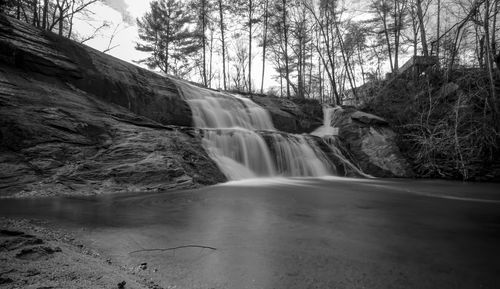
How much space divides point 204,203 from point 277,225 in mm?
1550

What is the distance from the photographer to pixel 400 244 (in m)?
2.18

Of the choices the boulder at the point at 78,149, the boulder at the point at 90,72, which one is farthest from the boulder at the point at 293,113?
the boulder at the point at 78,149

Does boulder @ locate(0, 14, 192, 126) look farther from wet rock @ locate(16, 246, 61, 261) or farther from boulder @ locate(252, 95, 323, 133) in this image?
wet rock @ locate(16, 246, 61, 261)

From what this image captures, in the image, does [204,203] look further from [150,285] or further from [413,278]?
[413,278]

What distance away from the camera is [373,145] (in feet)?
34.4

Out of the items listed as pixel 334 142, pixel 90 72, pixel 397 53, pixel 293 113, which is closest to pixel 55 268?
pixel 90 72

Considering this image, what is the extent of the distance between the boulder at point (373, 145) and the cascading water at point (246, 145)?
6.45 feet

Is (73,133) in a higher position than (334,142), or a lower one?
lower

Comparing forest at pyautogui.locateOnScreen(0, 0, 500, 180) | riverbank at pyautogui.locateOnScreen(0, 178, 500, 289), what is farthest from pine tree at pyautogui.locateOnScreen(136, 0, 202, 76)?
riverbank at pyautogui.locateOnScreen(0, 178, 500, 289)

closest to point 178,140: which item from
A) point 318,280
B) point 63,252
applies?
point 63,252

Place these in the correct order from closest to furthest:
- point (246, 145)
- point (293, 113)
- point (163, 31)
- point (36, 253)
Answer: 1. point (36, 253)
2. point (246, 145)
3. point (293, 113)
4. point (163, 31)

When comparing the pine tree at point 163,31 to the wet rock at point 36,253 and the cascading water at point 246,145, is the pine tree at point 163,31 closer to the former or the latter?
the cascading water at point 246,145

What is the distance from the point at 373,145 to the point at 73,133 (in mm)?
10157

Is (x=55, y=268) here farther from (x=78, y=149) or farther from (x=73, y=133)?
(x=73, y=133)
